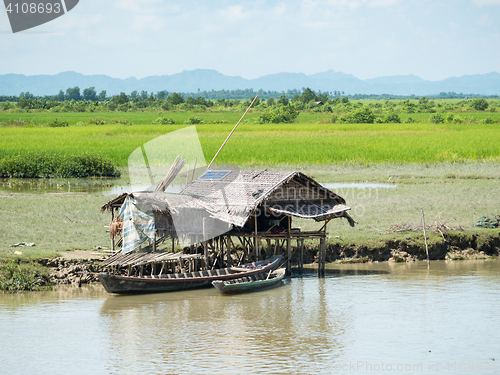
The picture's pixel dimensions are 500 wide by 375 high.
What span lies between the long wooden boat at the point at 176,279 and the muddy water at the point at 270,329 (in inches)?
5.8

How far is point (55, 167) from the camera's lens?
24.0 m

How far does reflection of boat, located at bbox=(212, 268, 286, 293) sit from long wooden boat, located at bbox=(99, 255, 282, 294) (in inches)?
3.0

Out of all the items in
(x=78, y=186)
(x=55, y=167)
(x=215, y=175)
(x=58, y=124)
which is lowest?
(x=78, y=186)

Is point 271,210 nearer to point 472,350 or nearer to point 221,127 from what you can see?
point 472,350

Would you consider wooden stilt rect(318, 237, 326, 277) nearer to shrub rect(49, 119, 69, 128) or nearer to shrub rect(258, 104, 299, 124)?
shrub rect(258, 104, 299, 124)

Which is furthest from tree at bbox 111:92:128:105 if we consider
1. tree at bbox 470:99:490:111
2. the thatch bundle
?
the thatch bundle

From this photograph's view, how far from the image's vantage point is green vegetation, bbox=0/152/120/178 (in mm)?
23875

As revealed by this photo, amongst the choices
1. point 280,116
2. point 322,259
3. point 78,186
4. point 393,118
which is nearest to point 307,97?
point 280,116

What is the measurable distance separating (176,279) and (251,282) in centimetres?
125

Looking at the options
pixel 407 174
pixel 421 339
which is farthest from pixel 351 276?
pixel 407 174

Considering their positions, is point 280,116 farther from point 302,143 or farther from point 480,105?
point 480,105

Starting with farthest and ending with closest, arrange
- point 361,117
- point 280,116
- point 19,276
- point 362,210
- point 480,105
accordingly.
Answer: point 480,105, point 280,116, point 361,117, point 362,210, point 19,276

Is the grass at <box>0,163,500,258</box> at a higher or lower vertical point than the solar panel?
lower

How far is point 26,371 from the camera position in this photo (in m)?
7.02
